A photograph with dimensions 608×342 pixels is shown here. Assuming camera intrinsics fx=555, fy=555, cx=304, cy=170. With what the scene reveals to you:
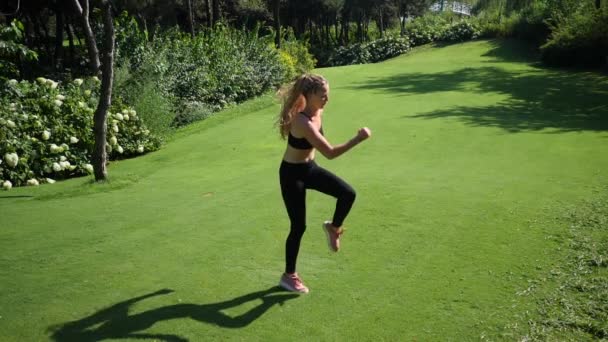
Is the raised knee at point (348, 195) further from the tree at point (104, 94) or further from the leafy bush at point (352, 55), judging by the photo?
the leafy bush at point (352, 55)

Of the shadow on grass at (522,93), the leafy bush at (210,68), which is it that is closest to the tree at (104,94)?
the leafy bush at (210,68)

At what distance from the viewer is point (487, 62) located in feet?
95.7

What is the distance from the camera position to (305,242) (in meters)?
6.19

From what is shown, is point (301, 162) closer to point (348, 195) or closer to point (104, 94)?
point (348, 195)

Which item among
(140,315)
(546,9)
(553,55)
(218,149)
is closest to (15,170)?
(218,149)

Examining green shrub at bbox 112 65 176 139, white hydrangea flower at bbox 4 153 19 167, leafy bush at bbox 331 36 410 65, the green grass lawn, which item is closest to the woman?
the green grass lawn

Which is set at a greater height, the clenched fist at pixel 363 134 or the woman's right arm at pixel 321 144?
the clenched fist at pixel 363 134

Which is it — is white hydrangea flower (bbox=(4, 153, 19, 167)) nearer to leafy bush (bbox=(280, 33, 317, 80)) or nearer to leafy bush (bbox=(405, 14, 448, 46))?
leafy bush (bbox=(280, 33, 317, 80))

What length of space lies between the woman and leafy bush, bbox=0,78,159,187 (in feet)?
Result: 23.4

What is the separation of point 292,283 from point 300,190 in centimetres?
84

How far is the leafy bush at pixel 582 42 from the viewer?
79.6ft

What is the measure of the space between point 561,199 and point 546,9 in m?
30.8

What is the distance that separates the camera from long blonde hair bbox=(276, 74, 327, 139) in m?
4.64

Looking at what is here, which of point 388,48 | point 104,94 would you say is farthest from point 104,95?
point 388,48
